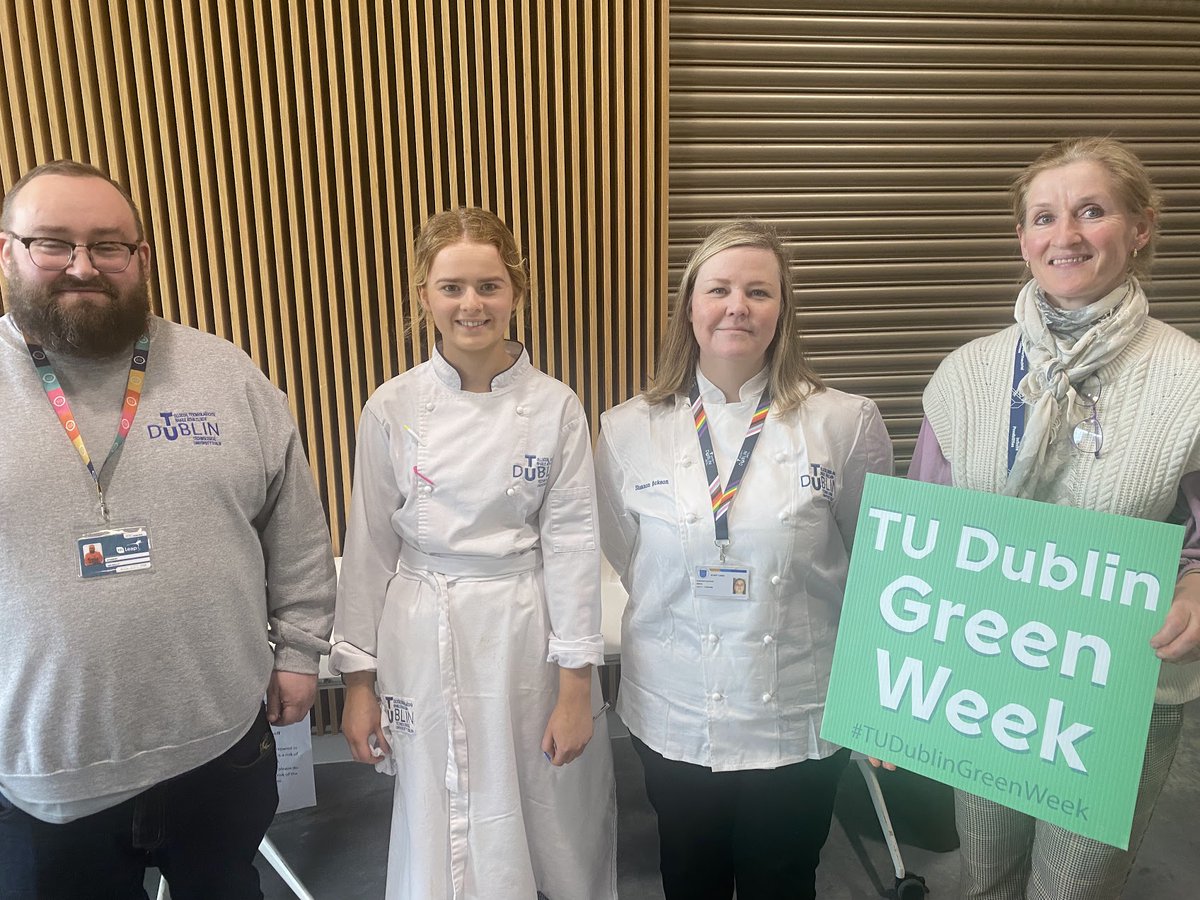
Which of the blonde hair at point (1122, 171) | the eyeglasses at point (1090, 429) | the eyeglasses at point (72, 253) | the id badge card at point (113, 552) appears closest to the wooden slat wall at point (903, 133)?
the blonde hair at point (1122, 171)

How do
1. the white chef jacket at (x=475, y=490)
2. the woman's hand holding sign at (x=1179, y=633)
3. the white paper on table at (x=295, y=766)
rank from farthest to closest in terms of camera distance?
the white paper on table at (x=295, y=766) → the white chef jacket at (x=475, y=490) → the woman's hand holding sign at (x=1179, y=633)

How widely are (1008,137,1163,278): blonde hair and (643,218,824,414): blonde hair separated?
51 cm

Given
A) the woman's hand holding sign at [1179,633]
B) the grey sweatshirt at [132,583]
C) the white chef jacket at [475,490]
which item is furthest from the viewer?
the white chef jacket at [475,490]

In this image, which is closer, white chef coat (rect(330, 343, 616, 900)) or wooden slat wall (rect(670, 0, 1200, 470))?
white chef coat (rect(330, 343, 616, 900))

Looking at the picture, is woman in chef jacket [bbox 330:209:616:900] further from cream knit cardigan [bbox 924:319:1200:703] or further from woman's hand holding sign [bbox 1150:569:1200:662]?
woman's hand holding sign [bbox 1150:569:1200:662]

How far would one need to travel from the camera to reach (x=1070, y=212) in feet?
4.41

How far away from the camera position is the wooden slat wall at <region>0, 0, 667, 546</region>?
2.55 metres

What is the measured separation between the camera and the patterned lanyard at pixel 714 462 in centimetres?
153

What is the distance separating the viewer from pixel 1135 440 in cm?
132

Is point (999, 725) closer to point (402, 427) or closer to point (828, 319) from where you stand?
point (402, 427)

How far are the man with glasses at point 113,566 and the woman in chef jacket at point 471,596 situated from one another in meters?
0.27

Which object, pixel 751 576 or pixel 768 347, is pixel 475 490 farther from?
pixel 768 347

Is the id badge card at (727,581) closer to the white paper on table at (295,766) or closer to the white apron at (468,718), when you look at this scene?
the white apron at (468,718)

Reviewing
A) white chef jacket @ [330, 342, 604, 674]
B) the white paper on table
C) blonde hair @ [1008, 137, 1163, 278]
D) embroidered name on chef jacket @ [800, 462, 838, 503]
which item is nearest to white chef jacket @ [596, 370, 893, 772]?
embroidered name on chef jacket @ [800, 462, 838, 503]
